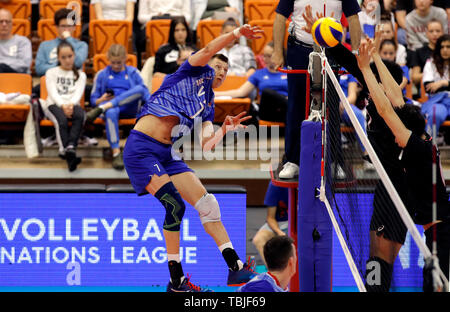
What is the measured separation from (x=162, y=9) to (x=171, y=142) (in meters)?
5.64

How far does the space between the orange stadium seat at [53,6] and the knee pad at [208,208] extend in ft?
20.1

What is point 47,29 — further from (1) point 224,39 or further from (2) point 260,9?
(1) point 224,39

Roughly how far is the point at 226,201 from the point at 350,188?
1464 millimetres

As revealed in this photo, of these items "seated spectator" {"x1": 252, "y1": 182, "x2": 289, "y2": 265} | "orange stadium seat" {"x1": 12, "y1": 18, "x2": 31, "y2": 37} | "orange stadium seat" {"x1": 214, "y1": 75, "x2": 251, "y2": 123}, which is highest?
"orange stadium seat" {"x1": 12, "y1": 18, "x2": 31, "y2": 37}

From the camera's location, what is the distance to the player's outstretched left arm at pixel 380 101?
564cm

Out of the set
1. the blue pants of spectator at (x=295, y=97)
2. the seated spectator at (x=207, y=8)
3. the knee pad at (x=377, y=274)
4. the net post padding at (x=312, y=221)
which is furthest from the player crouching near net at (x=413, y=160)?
the seated spectator at (x=207, y=8)

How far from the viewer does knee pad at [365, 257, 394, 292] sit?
5.97 m

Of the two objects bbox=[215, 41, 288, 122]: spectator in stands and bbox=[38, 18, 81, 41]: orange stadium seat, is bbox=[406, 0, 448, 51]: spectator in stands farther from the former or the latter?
bbox=[38, 18, 81, 41]: orange stadium seat

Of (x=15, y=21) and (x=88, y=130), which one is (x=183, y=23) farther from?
(x=15, y=21)

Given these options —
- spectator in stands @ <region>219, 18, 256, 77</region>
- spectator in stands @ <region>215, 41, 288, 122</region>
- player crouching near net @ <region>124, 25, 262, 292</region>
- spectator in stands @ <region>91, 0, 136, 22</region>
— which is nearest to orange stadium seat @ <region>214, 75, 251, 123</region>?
spectator in stands @ <region>215, 41, 288, 122</region>

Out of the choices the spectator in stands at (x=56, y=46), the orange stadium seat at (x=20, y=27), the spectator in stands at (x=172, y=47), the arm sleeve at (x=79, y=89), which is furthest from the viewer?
the orange stadium seat at (x=20, y=27)

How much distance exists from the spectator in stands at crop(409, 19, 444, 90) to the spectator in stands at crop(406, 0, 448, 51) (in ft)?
1.91

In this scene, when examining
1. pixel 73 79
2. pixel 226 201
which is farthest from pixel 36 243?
pixel 73 79

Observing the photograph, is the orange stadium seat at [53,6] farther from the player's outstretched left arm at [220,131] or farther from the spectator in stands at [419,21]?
the player's outstretched left arm at [220,131]
